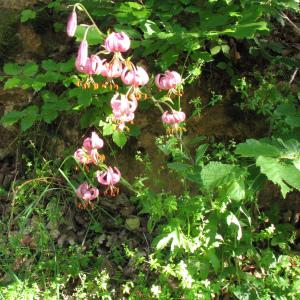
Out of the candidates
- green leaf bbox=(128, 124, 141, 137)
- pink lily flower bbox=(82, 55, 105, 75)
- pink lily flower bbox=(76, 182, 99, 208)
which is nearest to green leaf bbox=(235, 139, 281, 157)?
pink lily flower bbox=(82, 55, 105, 75)

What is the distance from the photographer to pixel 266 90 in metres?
2.83

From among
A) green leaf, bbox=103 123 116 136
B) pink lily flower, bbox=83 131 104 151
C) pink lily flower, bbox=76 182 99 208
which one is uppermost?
pink lily flower, bbox=83 131 104 151

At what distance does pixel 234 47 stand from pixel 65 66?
112cm

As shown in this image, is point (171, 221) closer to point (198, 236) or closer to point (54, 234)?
point (198, 236)

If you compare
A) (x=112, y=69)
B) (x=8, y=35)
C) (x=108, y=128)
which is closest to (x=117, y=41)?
(x=112, y=69)

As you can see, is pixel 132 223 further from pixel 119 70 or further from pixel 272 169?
pixel 272 169

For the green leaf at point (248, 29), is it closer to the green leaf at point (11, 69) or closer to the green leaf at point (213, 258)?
the green leaf at point (213, 258)

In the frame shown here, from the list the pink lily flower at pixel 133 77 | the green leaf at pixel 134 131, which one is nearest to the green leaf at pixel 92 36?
the pink lily flower at pixel 133 77

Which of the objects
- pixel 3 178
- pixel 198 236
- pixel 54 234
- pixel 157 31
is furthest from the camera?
pixel 3 178

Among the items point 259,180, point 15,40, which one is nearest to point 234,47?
point 259,180

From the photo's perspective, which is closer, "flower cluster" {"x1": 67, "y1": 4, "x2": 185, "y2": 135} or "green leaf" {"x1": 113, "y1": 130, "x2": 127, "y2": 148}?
"flower cluster" {"x1": 67, "y1": 4, "x2": 185, "y2": 135}

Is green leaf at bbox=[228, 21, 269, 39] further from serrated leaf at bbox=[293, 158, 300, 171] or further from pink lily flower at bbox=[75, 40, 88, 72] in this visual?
serrated leaf at bbox=[293, 158, 300, 171]

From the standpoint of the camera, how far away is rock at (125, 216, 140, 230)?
3.00m

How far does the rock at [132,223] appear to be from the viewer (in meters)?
3.00
